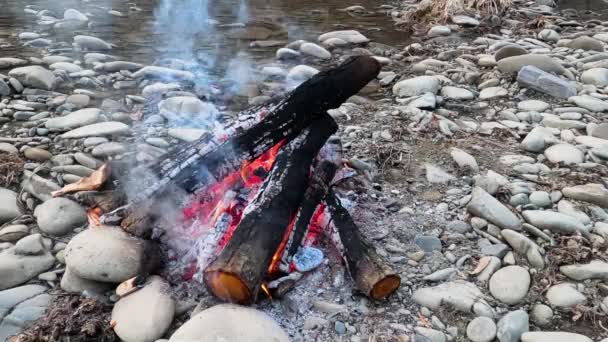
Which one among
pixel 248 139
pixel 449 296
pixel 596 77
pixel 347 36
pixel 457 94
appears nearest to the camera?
pixel 449 296

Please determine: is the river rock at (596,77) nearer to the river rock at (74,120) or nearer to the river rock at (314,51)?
the river rock at (314,51)

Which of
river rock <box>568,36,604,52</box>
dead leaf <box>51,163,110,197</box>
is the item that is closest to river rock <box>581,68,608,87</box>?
river rock <box>568,36,604,52</box>

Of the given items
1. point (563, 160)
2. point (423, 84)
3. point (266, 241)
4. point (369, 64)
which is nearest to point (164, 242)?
point (266, 241)

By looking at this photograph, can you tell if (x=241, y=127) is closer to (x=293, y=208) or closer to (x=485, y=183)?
(x=293, y=208)

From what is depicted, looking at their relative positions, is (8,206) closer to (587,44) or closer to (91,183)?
(91,183)

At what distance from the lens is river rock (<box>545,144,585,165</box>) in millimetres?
4574

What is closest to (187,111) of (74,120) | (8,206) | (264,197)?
(74,120)

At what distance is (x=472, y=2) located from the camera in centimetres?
993

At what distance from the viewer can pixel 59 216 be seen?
355 cm

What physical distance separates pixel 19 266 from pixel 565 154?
14.1 ft

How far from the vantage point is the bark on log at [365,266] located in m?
2.96

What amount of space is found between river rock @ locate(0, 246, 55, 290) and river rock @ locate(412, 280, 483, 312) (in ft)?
7.41

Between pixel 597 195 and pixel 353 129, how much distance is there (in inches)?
85.3

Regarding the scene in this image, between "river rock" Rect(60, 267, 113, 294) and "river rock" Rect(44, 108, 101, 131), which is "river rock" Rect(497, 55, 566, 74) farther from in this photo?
"river rock" Rect(60, 267, 113, 294)
